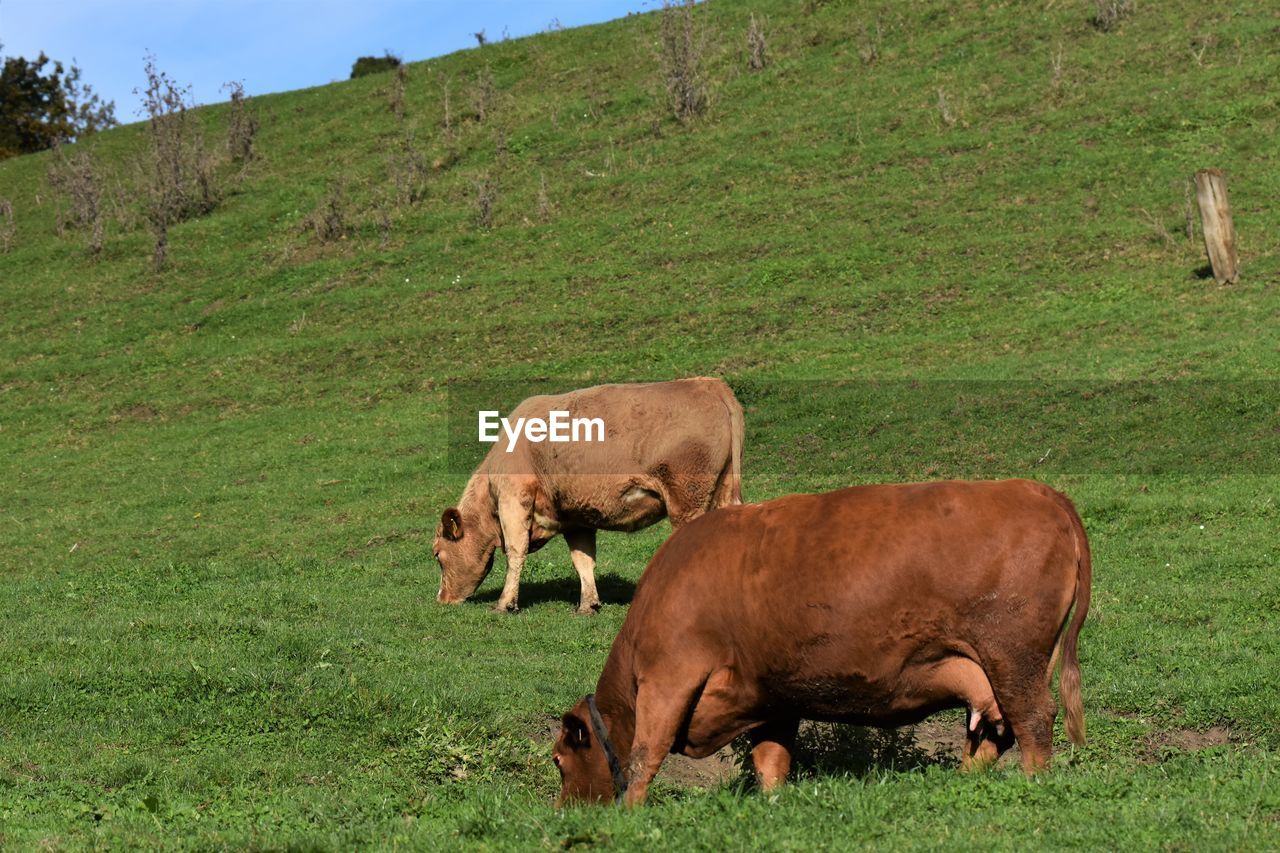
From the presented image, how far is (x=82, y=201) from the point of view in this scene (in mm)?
47156

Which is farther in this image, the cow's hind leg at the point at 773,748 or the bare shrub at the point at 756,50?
the bare shrub at the point at 756,50

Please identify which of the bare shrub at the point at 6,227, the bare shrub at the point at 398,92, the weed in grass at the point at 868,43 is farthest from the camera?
the bare shrub at the point at 398,92

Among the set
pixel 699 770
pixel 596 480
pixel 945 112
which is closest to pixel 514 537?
pixel 596 480

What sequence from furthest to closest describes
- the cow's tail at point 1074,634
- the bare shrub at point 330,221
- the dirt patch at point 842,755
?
the bare shrub at point 330,221 < the dirt patch at point 842,755 < the cow's tail at point 1074,634

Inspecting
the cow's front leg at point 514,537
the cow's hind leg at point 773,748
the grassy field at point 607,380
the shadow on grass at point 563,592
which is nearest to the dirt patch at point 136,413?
the grassy field at point 607,380

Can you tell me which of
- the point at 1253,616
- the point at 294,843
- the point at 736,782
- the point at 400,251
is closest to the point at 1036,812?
the point at 736,782

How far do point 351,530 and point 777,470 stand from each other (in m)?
6.92

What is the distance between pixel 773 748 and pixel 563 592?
29.3 ft

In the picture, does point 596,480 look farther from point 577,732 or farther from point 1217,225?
point 1217,225

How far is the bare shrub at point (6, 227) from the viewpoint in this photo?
157ft

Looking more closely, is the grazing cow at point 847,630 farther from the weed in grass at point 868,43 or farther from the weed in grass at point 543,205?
the weed in grass at point 868,43

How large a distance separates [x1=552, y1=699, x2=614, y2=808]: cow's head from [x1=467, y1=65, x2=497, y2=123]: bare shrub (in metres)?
43.5

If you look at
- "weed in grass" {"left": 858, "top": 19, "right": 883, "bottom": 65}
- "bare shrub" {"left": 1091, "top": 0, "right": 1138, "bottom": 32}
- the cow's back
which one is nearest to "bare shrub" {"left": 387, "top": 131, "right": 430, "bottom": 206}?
"weed in grass" {"left": 858, "top": 19, "right": 883, "bottom": 65}

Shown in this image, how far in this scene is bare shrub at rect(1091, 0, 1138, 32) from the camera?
4272 cm
